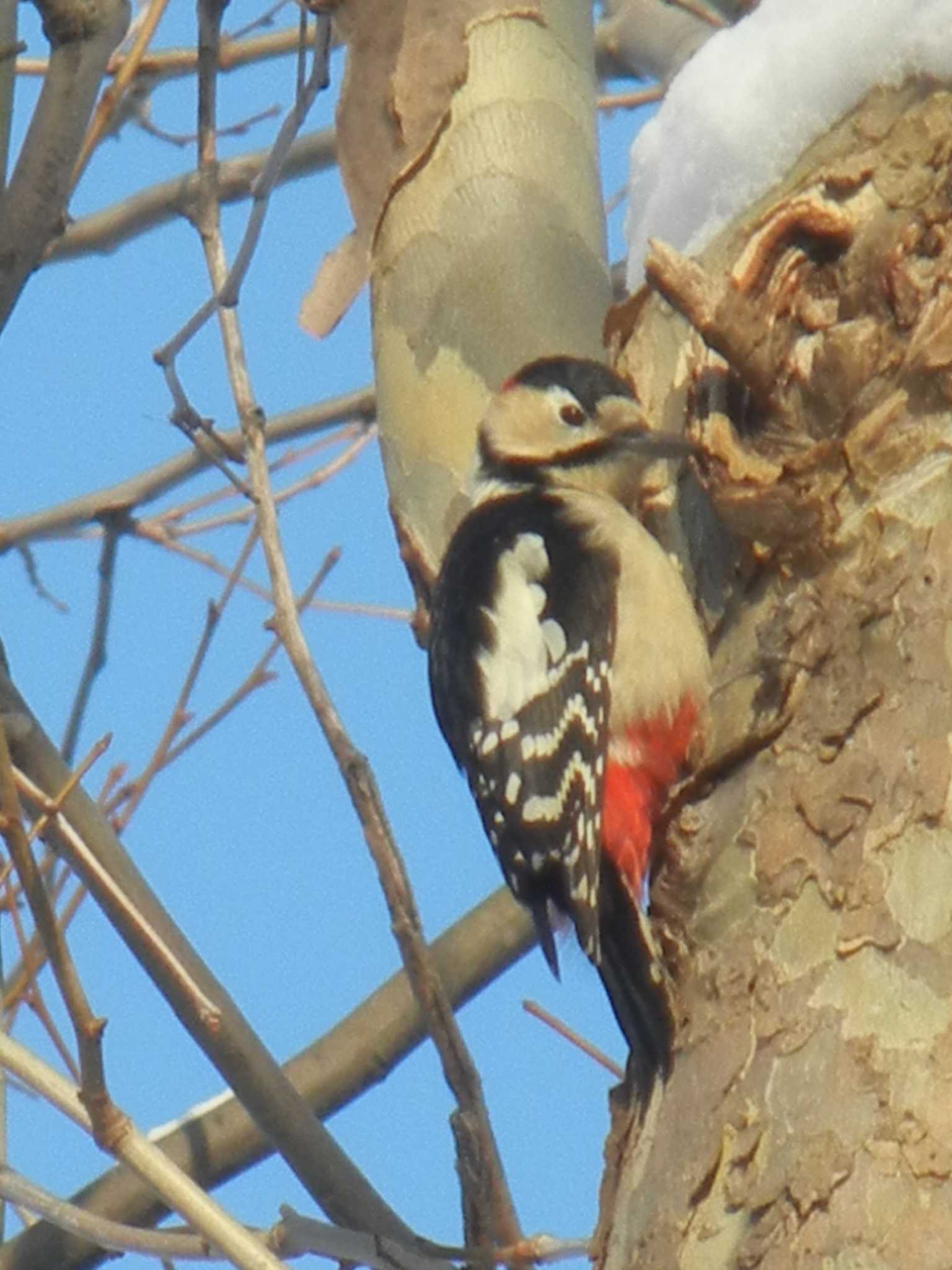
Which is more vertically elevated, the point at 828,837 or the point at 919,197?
the point at 919,197

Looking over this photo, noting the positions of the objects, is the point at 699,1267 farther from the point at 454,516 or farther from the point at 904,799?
the point at 454,516

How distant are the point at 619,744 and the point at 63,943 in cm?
134

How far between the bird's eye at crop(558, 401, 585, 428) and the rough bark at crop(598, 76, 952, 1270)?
0.20 meters

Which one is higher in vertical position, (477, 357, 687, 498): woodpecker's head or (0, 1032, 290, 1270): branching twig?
(477, 357, 687, 498): woodpecker's head

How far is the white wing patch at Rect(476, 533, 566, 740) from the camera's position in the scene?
3250 millimetres

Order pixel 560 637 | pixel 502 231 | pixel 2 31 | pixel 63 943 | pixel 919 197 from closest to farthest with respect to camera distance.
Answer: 1. pixel 63 943
2. pixel 2 31
3. pixel 919 197
4. pixel 502 231
5. pixel 560 637

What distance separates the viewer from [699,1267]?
2.23 meters

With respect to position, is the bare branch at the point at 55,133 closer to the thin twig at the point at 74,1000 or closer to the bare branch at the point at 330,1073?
the thin twig at the point at 74,1000

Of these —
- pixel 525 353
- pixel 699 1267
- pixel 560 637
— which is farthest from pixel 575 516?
pixel 699 1267

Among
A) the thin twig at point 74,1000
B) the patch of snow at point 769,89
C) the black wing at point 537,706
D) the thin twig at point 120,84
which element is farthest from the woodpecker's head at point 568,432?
the thin twig at point 74,1000

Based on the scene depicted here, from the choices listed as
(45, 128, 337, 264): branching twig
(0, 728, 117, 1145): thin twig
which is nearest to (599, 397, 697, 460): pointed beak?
(0, 728, 117, 1145): thin twig

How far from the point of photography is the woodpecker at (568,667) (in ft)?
9.95

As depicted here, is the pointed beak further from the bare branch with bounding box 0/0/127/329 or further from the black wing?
the bare branch with bounding box 0/0/127/329

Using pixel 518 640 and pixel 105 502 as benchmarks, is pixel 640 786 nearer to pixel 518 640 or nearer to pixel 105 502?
pixel 518 640
